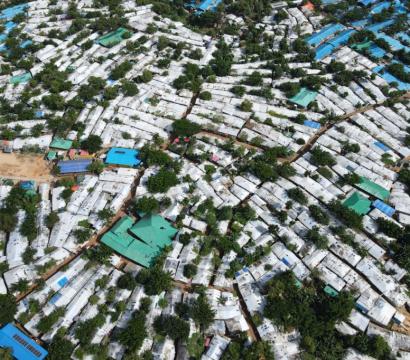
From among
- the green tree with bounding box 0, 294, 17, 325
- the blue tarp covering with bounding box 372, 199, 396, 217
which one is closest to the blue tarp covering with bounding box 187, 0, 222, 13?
the blue tarp covering with bounding box 372, 199, 396, 217

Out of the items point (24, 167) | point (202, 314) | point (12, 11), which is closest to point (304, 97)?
point (202, 314)

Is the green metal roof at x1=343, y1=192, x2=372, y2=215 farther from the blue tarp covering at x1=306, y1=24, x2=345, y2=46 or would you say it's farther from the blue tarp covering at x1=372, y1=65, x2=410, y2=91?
the blue tarp covering at x1=306, y1=24, x2=345, y2=46

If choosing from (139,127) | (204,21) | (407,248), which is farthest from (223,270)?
(204,21)

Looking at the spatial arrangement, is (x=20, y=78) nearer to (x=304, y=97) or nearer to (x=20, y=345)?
(x=20, y=345)

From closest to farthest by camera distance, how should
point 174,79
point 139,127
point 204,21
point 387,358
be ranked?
point 387,358 → point 139,127 → point 174,79 → point 204,21

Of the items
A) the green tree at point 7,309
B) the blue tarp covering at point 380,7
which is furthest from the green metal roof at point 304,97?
the green tree at point 7,309

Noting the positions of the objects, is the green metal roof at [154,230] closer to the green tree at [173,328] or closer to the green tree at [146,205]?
the green tree at [146,205]

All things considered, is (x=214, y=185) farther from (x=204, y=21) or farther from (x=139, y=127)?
(x=204, y=21)
